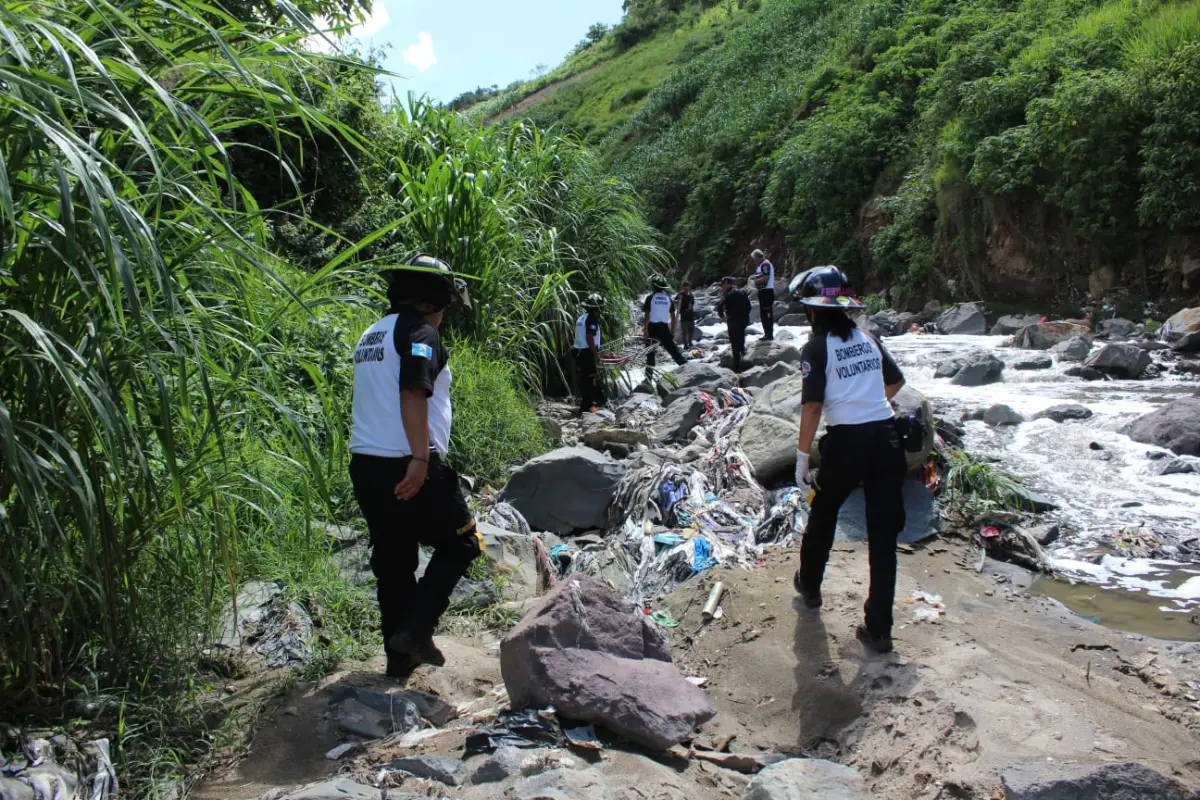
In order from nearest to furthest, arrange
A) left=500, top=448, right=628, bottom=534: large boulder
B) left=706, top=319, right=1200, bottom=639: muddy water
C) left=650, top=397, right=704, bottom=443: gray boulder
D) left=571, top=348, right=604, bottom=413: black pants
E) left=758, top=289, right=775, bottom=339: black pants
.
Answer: left=706, top=319, right=1200, bottom=639: muddy water
left=500, top=448, right=628, bottom=534: large boulder
left=650, top=397, right=704, bottom=443: gray boulder
left=571, top=348, right=604, bottom=413: black pants
left=758, top=289, right=775, bottom=339: black pants

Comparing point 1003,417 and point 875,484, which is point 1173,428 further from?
point 875,484

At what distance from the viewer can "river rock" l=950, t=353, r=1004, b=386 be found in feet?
39.8

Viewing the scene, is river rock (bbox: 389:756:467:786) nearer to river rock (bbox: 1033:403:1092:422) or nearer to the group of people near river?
the group of people near river

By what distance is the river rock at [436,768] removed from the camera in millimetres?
2828

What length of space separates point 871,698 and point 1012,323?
1344 cm

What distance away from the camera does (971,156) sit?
17297 mm

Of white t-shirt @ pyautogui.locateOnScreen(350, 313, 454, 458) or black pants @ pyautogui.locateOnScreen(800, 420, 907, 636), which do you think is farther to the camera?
black pants @ pyautogui.locateOnScreen(800, 420, 907, 636)

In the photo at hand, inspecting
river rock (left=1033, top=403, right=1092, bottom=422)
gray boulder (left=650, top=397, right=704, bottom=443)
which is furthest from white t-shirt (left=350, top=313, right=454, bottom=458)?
river rock (left=1033, top=403, right=1092, bottom=422)

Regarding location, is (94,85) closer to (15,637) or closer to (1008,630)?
(15,637)

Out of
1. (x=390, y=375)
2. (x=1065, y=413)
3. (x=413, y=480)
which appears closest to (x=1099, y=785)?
(x=413, y=480)

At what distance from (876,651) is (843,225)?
19798 mm

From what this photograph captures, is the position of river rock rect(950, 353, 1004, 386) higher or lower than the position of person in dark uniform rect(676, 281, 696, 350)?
lower

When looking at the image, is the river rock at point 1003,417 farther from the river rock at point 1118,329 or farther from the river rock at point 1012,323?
the river rock at point 1012,323

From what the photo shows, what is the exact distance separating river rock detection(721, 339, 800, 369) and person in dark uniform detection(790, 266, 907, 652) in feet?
26.0
